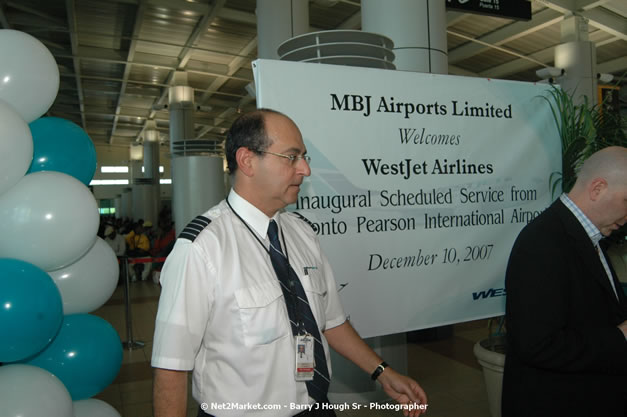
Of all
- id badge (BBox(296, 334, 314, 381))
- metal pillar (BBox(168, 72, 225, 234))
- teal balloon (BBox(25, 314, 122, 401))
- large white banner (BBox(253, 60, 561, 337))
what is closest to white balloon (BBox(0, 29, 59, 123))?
teal balloon (BBox(25, 314, 122, 401))

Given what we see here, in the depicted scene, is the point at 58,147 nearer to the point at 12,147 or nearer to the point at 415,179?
the point at 12,147

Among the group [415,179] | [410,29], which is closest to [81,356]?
[415,179]

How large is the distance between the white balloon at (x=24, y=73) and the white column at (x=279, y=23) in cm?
353

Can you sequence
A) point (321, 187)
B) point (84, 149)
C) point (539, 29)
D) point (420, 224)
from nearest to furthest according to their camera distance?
point (321, 187) < point (420, 224) < point (84, 149) < point (539, 29)

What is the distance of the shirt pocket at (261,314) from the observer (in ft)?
4.24

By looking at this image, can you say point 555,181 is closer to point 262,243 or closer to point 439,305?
point 439,305

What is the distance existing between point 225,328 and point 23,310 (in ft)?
4.04

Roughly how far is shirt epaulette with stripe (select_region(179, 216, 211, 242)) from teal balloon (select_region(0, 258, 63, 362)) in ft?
3.76

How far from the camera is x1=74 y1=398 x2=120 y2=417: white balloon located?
2.40 meters

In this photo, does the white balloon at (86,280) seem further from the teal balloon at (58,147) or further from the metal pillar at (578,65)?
the metal pillar at (578,65)

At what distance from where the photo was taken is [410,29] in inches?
136

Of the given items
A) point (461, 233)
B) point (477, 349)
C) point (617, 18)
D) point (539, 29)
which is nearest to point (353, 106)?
point (461, 233)

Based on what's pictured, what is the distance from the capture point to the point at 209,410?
1294 millimetres

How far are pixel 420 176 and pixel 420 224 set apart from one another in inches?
9.3
